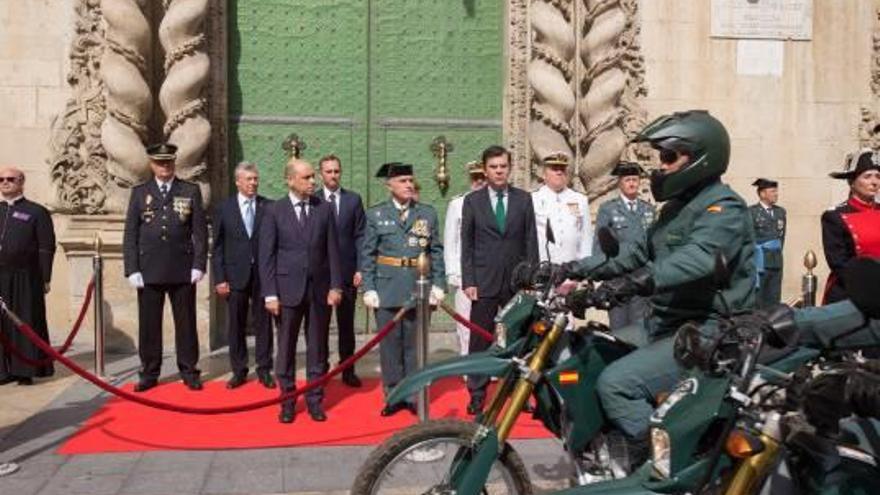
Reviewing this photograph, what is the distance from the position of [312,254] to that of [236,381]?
5.71ft

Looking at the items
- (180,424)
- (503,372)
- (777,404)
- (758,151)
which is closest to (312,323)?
(180,424)

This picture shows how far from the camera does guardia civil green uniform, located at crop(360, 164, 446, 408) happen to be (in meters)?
7.08

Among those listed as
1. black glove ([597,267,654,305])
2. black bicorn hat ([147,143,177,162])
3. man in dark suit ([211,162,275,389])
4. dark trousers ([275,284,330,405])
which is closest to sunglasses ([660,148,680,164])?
black glove ([597,267,654,305])

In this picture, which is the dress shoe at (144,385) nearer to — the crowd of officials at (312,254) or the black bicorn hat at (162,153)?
the crowd of officials at (312,254)

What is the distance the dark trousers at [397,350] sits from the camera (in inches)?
277

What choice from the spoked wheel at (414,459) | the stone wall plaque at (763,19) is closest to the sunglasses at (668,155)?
the spoked wheel at (414,459)

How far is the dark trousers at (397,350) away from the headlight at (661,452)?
4.34m

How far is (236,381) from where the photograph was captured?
26.2 ft

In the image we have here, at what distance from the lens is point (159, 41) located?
974cm

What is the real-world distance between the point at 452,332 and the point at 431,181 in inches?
72.5

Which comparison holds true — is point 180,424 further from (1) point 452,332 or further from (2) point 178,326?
(1) point 452,332

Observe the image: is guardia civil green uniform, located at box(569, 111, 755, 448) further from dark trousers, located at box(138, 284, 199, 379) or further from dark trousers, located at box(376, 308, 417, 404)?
dark trousers, located at box(138, 284, 199, 379)

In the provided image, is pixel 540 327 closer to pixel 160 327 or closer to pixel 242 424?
pixel 242 424

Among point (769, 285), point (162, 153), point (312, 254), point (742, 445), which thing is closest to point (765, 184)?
point (769, 285)
